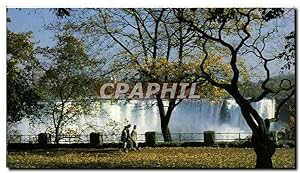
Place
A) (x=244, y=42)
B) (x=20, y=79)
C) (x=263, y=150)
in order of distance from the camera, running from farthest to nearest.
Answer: (x=20, y=79) < (x=263, y=150) < (x=244, y=42)

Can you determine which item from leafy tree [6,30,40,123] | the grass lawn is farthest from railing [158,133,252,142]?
leafy tree [6,30,40,123]

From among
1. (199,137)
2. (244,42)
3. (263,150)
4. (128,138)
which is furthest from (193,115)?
(244,42)

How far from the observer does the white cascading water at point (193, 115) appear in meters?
9.96

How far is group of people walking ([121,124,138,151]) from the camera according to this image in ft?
33.0

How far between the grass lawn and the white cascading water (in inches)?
10.8

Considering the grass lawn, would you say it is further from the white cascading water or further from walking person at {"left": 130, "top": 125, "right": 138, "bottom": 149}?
the white cascading water

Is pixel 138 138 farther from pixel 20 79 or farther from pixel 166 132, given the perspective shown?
pixel 20 79

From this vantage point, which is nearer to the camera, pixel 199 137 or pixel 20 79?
pixel 199 137

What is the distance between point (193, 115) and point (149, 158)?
758 millimetres

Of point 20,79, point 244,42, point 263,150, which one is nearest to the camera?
point 244,42

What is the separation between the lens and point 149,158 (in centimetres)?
1016

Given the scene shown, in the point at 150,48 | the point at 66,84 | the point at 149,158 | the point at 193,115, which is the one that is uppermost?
the point at 150,48
